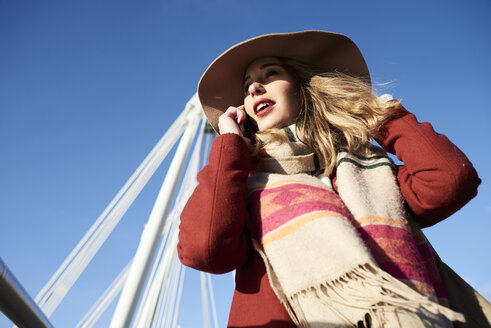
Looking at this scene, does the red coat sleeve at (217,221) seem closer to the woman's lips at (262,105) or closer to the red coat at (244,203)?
the red coat at (244,203)

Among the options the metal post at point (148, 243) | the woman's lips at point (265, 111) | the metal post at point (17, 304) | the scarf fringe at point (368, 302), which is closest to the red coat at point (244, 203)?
the scarf fringe at point (368, 302)

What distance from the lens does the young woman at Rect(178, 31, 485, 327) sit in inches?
29.8

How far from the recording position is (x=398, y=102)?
1.20m

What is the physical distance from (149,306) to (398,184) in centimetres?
346

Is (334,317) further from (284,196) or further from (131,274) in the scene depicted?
(131,274)

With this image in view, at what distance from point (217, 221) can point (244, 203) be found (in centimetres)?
12

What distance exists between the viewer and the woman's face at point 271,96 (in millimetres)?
1328

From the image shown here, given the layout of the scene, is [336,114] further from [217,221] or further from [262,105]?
[217,221]

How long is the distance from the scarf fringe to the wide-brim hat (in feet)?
3.50

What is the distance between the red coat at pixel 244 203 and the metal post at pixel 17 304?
0.38 meters

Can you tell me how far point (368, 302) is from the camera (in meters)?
0.72

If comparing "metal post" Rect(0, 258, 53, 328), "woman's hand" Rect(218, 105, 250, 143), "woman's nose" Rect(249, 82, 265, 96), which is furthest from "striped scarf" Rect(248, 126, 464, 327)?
Answer: "metal post" Rect(0, 258, 53, 328)

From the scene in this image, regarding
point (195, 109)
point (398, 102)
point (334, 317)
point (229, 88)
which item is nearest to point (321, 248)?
point (334, 317)

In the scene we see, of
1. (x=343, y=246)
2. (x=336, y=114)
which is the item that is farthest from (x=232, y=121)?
(x=343, y=246)
